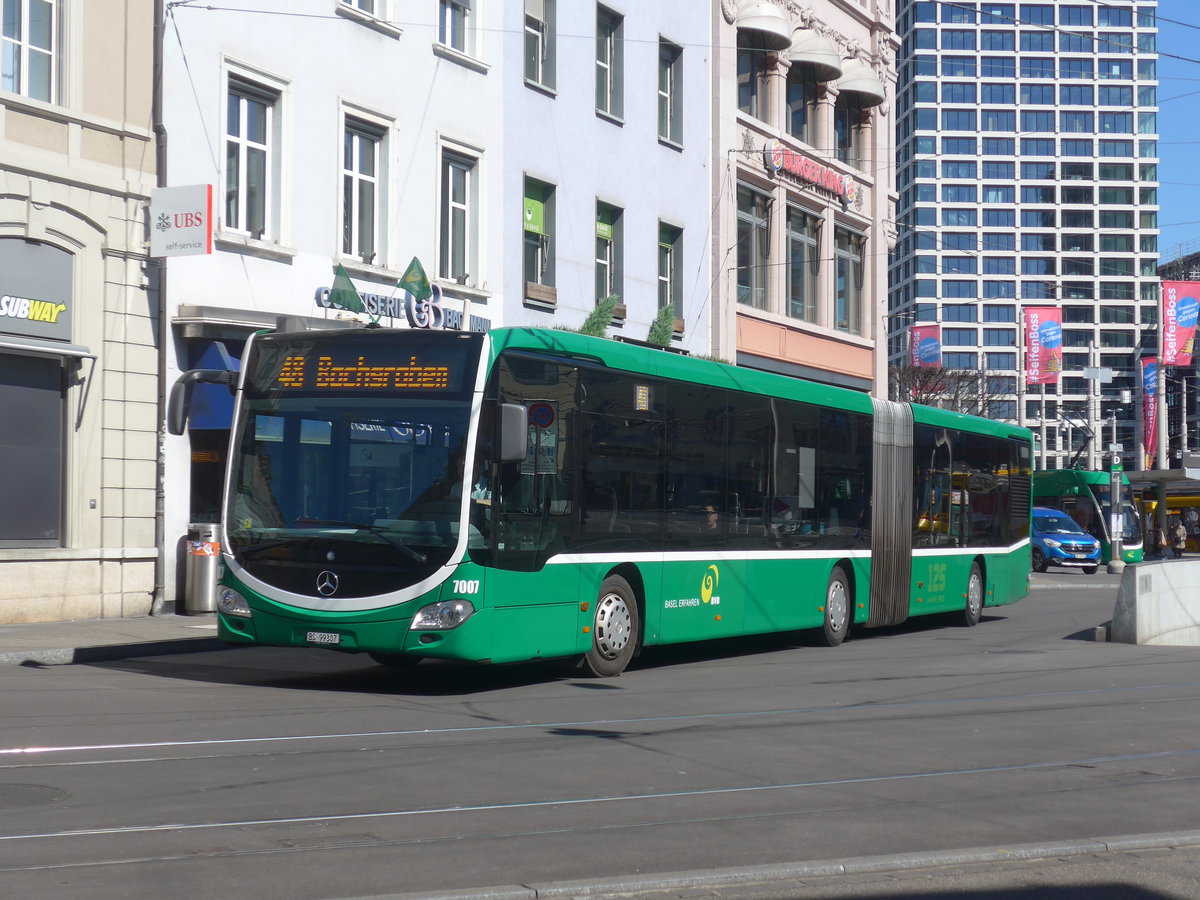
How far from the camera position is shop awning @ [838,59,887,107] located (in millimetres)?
37281

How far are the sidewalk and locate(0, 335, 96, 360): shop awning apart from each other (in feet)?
10.1

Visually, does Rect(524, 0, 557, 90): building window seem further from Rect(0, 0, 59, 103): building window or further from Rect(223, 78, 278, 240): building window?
Rect(0, 0, 59, 103): building window

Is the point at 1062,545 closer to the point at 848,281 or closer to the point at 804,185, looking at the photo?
the point at 848,281

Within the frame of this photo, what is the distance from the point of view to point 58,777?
8.02m

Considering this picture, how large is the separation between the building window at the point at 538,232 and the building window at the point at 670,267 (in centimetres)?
423

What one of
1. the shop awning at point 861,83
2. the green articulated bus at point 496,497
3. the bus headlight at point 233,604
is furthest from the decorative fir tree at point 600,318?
the bus headlight at point 233,604

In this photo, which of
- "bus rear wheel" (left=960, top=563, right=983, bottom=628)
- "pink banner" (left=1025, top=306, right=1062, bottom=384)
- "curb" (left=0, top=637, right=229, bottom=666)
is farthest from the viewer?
"pink banner" (left=1025, top=306, right=1062, bottom=384)

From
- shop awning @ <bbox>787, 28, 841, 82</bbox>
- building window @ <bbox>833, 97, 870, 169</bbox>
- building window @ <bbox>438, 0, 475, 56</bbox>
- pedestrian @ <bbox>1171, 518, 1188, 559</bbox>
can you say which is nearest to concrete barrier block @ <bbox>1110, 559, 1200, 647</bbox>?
building window @ <bbox>438, 0, 475, 56</bbox>

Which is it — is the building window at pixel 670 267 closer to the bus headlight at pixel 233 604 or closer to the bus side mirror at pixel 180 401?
the bus side mirror at pixel 180 401

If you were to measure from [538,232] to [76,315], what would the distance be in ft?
34.3

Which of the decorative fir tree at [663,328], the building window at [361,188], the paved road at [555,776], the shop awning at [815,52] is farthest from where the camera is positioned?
the shop awning at [815,52]

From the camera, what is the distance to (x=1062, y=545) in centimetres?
4622

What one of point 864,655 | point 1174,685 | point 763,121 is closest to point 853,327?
point 763,121

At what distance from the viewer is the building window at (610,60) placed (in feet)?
95.1
